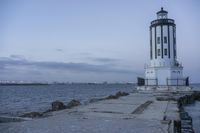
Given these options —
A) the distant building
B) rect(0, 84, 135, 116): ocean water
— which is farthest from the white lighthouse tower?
rect(0, 84, 135, 116): ocean water

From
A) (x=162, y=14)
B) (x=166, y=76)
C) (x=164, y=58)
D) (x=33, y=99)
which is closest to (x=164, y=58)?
(x=164, y=58)

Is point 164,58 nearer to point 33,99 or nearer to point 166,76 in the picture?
point 166,76

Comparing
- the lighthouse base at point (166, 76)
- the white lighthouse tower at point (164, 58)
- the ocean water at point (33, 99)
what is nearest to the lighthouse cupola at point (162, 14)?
the white lighthouse tower at point (164, 58)

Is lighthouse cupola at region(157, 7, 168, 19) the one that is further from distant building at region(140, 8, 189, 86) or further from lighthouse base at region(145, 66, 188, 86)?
lighthouse base at region(145, 66, 188, 86)

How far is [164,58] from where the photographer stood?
35.2 metres

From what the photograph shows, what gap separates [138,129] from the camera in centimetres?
835

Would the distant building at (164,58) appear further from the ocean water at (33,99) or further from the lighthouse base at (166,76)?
the ocean water at (33,99)

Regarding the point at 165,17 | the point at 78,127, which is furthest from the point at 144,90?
the point at 78,127

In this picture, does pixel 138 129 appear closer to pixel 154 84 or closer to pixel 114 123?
pixel 114 123

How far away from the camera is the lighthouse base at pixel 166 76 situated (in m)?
34.6

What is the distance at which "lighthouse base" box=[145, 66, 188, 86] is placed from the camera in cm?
3459

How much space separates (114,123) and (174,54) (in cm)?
2792

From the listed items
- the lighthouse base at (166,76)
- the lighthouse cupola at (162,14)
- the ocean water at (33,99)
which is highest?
the lighthouse cupola at (162,14)

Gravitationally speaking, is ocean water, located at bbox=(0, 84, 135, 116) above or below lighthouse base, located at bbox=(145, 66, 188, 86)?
below
